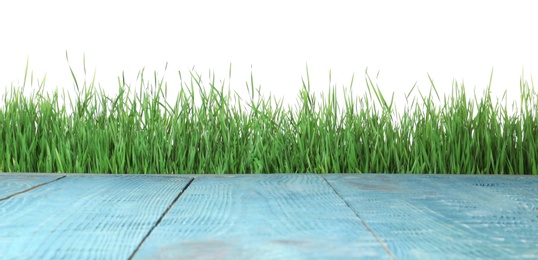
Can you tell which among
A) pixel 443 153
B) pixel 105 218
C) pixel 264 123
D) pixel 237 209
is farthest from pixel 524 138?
pixel 105 218

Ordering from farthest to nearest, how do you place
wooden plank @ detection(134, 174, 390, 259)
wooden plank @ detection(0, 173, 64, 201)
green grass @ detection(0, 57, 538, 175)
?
green grass @ detection(0, 57, 538, 175)
wooden plank @ detection(0, 173, 64, 201)
wooden plank @ detection(134, 174, 390, 259)

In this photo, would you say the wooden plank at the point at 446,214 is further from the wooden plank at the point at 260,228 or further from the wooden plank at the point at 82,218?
the wooden plank at the point at 82,218

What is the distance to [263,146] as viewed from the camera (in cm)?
239

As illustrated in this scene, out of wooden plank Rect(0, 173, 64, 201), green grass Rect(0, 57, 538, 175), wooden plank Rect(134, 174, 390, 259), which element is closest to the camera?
wooden plank Rect(134, 174, 390, 259)

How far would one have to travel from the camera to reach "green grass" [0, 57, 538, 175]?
2389 mm

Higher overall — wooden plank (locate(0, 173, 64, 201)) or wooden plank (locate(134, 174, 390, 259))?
wooden plank (locate(0, 173, 64, 201))

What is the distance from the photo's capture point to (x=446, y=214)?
4.13 feet

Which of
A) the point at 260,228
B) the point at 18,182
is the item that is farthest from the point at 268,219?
the point at 18,182

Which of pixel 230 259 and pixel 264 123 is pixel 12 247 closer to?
pixel 230 259

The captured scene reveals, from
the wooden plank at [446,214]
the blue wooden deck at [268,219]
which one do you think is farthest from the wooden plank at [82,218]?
the wooden plank at [446,214]

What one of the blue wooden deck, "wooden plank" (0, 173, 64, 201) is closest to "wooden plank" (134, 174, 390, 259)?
the blue wooden deck

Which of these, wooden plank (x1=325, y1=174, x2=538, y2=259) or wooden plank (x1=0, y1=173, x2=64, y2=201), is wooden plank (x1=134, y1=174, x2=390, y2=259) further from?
wooden plank (x1=0, y1=173, x2=64, y2=201)

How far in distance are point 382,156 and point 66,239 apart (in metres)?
1.60

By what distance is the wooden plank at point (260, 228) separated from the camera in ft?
3.05
